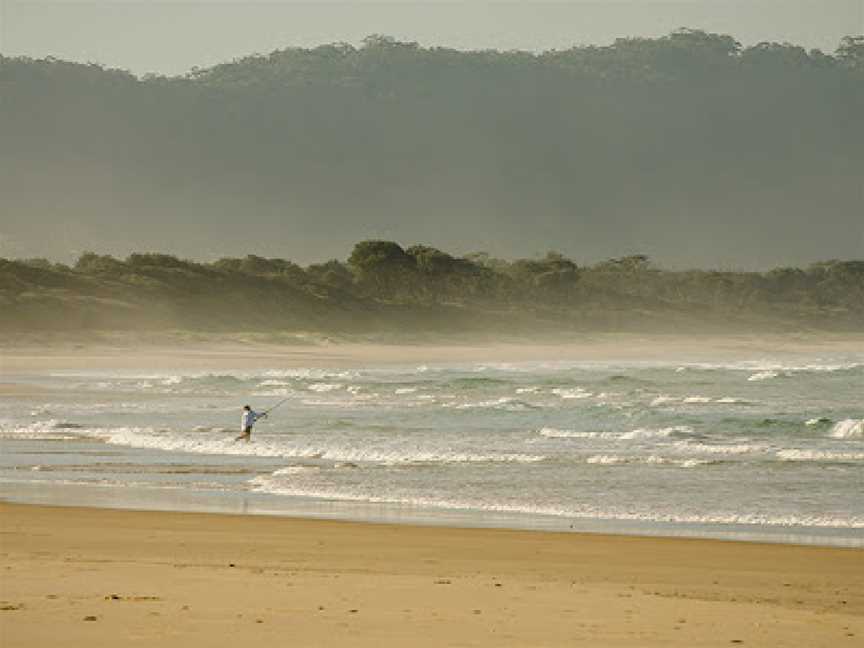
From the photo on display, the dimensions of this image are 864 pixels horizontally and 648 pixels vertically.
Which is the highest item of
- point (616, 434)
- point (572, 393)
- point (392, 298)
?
point (392, 298)

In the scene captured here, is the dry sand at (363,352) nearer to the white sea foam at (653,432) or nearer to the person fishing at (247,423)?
the person fishing at (247,423)

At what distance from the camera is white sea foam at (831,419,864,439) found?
3092cm

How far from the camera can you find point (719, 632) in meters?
11.0

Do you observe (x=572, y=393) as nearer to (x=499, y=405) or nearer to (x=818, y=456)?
(x=499, y=405)

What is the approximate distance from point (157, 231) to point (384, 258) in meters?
97.2

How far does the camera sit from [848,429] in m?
31.4

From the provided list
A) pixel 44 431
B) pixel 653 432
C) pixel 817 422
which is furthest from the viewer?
pixel 817 422

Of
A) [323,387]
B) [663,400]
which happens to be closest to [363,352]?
[323,387]

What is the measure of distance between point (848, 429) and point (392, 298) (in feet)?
211

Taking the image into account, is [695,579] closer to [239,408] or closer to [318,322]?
[239,408]

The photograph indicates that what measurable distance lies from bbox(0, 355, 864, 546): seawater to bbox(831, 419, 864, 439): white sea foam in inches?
2.3

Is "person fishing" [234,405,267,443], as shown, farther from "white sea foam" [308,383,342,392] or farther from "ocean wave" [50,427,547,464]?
"white sea foam" [308,383,342,392]

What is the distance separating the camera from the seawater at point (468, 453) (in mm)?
19141

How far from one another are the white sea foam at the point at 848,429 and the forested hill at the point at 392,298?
152 feet
